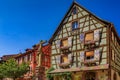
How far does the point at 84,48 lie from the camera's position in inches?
1307

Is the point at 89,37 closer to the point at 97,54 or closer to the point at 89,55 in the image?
the point at 89,55

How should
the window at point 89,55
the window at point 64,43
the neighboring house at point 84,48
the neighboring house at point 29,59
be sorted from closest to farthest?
the neighboring house at point 84,48 < the window at point 89,55 < the window at point 64,43 < the neighboring house at point 29,59

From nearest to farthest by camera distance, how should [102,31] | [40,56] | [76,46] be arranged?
[40,56]
[102,31]
[76,46]

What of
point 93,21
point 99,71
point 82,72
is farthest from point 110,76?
point 93,21

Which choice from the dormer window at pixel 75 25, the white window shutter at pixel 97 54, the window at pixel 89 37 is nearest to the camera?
the white window shutter at pixel 97 54

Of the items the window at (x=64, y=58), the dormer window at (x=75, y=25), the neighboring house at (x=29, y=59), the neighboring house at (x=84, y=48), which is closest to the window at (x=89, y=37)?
the neighboring house at (x=84, y=48)

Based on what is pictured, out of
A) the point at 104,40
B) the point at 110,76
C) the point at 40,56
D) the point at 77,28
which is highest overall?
the point at 77,28

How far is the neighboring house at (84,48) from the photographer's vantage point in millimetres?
30750

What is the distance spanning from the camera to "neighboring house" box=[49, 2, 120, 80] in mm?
30750

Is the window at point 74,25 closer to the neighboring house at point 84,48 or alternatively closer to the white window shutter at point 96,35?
the neighboring house at point 84,48

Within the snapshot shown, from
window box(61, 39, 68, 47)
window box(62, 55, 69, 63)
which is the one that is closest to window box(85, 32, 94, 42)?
window box(61, 39, 68, 47)

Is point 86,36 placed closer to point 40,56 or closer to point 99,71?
point 99,71

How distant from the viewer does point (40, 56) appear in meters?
26.7

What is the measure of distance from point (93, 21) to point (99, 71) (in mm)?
7604
